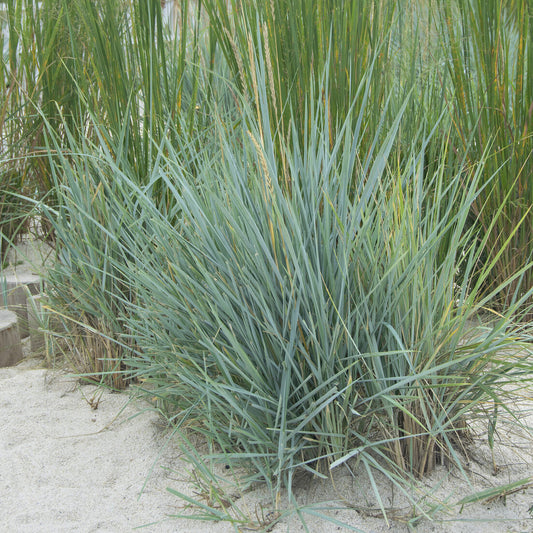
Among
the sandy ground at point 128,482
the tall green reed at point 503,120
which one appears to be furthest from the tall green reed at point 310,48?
the sandy ground at point 128,482

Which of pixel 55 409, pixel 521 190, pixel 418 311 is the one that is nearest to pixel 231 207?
pixel 418 311

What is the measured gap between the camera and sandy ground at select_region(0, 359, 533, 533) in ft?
4.05

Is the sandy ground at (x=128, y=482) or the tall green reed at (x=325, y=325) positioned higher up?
the tall green reed at (x=325, y=325)

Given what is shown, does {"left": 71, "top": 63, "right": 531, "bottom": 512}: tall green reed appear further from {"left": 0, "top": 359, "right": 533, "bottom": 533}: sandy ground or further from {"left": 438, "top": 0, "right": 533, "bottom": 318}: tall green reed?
{"left": 438, "top": 0, "right": 533, "bottom": 318}: tall green reed

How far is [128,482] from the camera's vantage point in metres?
1.44

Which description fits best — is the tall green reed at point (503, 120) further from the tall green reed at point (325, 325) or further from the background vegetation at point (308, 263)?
the tall green reed at point (325, 325)

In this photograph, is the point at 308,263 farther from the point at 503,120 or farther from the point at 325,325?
the point at 503,120

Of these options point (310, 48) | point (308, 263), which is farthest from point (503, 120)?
point (308, 263)

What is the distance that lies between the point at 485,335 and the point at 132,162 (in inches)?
47.5

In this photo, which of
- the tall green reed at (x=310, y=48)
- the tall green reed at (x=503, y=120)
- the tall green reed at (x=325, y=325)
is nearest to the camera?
the tall green reed at (x=325, y=325)

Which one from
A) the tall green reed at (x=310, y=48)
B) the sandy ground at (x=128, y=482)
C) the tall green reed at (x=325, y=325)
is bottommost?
the sandy ground at (x=128, y=482)

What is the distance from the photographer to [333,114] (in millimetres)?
1743

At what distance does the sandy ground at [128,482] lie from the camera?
48.6 inches

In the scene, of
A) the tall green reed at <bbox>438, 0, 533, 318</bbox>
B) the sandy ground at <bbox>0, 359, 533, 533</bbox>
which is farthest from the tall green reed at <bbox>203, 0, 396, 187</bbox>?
the sandy ground at <bbox>0, 359, 533, 533</bbox>
